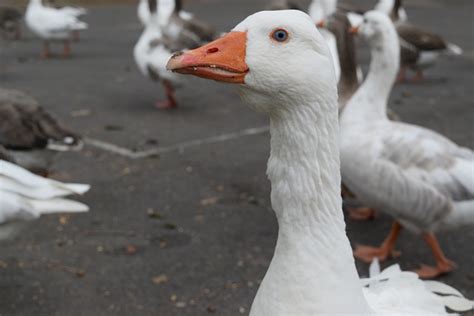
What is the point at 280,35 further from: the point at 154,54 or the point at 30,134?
the point at 154,54

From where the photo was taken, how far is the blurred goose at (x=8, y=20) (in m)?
14.1

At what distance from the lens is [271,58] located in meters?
2.10

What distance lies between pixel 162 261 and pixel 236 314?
910mm

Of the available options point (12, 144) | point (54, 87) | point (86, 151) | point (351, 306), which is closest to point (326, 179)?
point (351, 306)

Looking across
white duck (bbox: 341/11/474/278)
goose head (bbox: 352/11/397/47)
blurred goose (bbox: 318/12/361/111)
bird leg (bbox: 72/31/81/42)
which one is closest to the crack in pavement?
blurred goose (bbox: 318/12/361/111)

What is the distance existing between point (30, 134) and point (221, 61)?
3993mm

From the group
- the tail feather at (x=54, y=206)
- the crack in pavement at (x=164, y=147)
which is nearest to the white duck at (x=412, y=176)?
the tail feather at (x=54, y=206)

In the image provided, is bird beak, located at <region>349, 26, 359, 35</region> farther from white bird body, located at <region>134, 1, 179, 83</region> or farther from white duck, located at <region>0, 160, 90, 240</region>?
white bird body, located at <region>134, 1, 179, 83</region>

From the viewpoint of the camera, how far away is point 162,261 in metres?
5.03

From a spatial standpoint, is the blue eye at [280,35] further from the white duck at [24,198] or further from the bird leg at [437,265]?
the bird leg at [437,265]

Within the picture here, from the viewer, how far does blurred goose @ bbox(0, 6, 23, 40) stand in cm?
1409

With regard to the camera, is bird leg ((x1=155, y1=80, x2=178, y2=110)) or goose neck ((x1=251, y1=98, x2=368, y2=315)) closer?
goose neck ((x1=251, y1=98, x2=368, y2=315))

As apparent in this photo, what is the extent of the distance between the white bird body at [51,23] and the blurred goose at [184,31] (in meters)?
2.76

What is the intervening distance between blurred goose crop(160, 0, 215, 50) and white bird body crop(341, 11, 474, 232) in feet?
19.4
